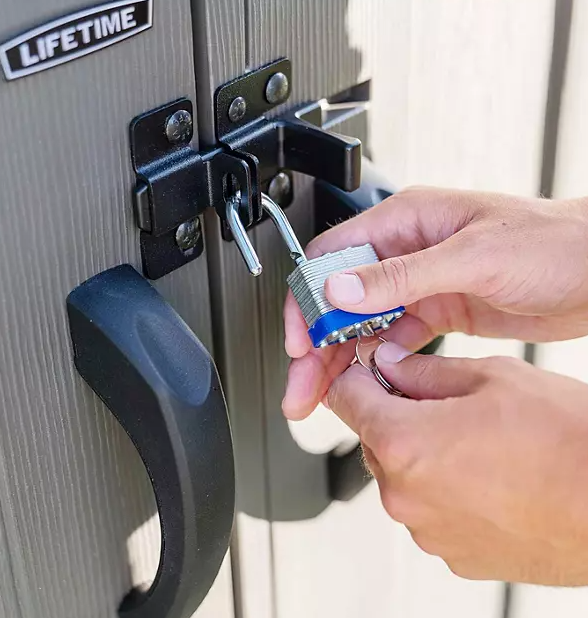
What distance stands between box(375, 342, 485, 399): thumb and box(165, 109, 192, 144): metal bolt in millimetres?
240

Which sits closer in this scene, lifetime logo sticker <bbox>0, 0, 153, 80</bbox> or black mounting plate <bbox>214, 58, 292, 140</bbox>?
lifetime logo sticker <bbox>0, 0, 153, 80</bbox>

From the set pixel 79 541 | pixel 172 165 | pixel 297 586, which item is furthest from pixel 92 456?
pixel 297 586

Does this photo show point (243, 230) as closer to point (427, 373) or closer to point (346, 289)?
point (346, 289)

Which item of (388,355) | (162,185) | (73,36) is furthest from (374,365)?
(73,36)

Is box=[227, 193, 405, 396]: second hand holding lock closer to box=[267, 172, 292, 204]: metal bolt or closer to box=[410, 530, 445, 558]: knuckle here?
box=[267, 172, 292, 204]: metal bolt

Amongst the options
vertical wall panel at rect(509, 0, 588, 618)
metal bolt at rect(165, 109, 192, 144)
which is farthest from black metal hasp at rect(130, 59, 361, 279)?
vertical wall panel at rect(509, 0, 588, 618)

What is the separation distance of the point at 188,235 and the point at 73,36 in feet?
0.53

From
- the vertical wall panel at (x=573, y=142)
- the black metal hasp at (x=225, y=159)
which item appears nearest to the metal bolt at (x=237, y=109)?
the black metal hasp at (x=225, y=159)

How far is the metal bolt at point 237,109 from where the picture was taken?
1.85ft

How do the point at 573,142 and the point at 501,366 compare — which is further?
the point at 573,142

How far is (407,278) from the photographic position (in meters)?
0.62

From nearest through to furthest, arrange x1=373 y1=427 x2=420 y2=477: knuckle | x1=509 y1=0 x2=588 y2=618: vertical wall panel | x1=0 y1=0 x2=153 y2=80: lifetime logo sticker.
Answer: x1=0 y1=0 x2=153 y2=80: lifetime logo sticker, x1=373 y1=427 x2=420 y2=477: knuckle, x1=509 y1=0 x2=588 y2=618: vertical wall panel

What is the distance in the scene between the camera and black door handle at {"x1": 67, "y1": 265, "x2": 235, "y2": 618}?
1.67 feet

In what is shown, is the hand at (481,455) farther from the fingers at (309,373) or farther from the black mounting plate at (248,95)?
the black mounting plate at (248,95)
